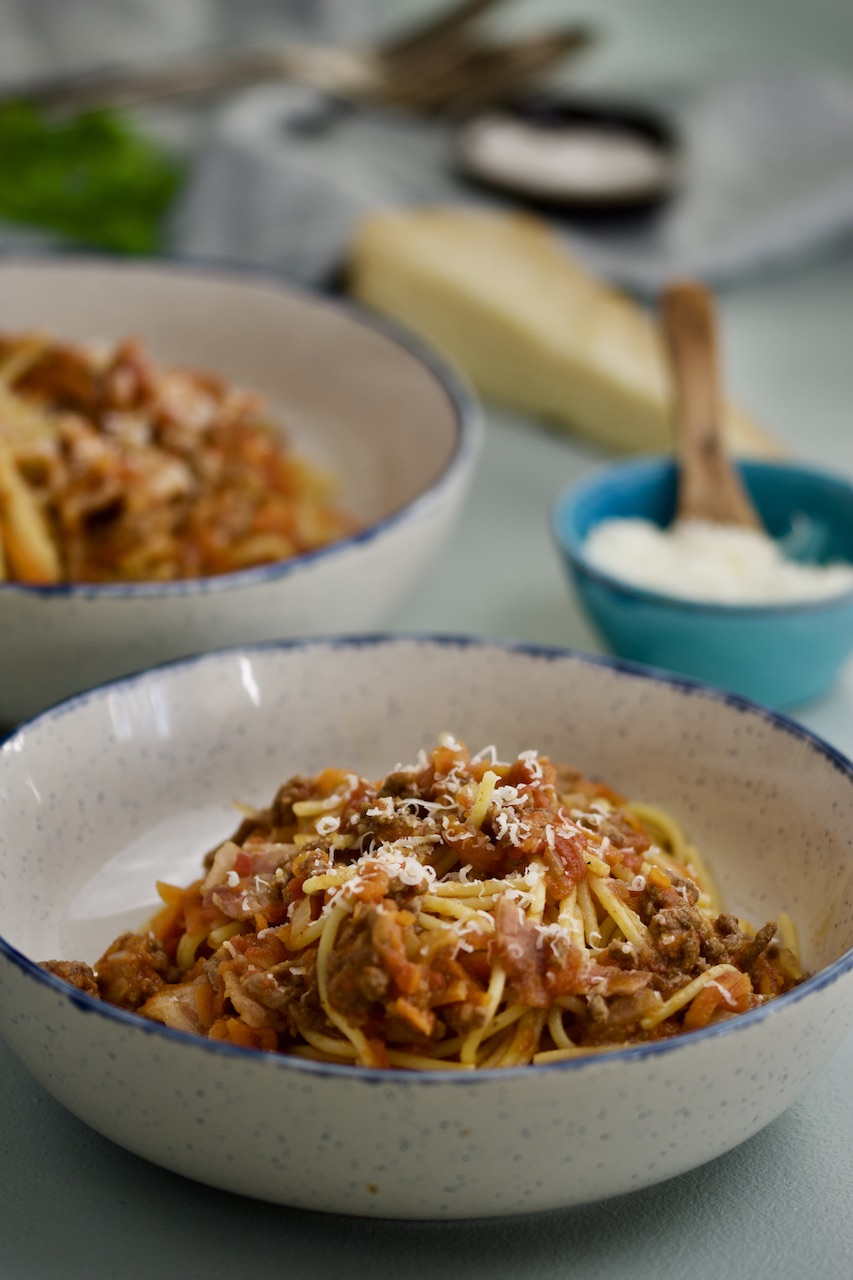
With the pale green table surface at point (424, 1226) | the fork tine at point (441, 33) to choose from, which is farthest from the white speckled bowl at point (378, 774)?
the fork tine at point (441, 33)

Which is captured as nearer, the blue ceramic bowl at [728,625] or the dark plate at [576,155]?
the blue ceramic bowl at [728,625]

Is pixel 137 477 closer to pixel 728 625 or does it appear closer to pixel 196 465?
pixel 196 465

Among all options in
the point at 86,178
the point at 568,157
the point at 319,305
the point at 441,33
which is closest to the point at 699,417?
the point at 319,305

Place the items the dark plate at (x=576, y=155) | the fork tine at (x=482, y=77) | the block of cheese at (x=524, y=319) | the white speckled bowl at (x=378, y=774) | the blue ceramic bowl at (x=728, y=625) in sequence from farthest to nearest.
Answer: the fork tine at (x=482, y=77)
the dark plate at (x=576, y=155)
the block of cheese at (x=524, y=319)
the blue ceramic bowl at (x=728, y=625)
the white speckled bowl at (x=378, y=774)

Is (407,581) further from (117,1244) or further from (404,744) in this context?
(117,1244)

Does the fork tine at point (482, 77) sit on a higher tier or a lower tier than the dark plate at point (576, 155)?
higher

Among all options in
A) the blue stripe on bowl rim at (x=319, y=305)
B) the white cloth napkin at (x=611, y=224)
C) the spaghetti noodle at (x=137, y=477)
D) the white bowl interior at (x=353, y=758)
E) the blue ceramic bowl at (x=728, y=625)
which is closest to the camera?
the white bowl interior at (x=353, y=758)

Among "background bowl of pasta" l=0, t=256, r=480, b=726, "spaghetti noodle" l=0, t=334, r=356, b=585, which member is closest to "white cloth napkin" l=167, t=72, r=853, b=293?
"background bowl of pasta" l=0, t=256, r=480, b=726

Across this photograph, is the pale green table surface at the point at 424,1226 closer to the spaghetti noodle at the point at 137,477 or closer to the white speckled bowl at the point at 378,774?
the white speckled bowl at the point at 378,774
